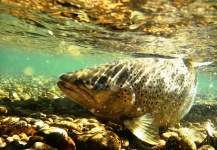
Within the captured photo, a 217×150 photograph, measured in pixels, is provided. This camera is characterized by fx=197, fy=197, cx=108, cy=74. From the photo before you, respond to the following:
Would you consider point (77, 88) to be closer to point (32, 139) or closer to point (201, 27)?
point (32, 139)

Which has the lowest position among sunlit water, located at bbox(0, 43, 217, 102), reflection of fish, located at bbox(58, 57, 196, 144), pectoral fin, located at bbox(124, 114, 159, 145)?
sunlit water, located at bbox(0, 43, 217, 102)

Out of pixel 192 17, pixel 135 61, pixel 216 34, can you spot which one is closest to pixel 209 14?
pixel 192 17

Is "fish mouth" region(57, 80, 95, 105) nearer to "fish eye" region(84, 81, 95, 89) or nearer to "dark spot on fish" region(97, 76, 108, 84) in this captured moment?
"fish eye" region(84, 81, 95, 89)

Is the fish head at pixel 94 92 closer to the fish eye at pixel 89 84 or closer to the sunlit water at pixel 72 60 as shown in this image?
the fish eye at pixel 89 84

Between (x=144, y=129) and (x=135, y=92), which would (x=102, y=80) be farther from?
(x=144, y=129)

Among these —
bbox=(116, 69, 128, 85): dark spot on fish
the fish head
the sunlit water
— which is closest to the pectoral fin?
the fish head

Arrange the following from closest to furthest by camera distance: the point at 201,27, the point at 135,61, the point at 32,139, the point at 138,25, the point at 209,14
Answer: the point at 32,139
the point at 135,61
the point at 209,14
the point at 201,27
the point at 138,25

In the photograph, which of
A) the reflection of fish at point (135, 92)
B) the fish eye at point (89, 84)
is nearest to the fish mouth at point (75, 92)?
the reflection of fish at point (135, 92)
